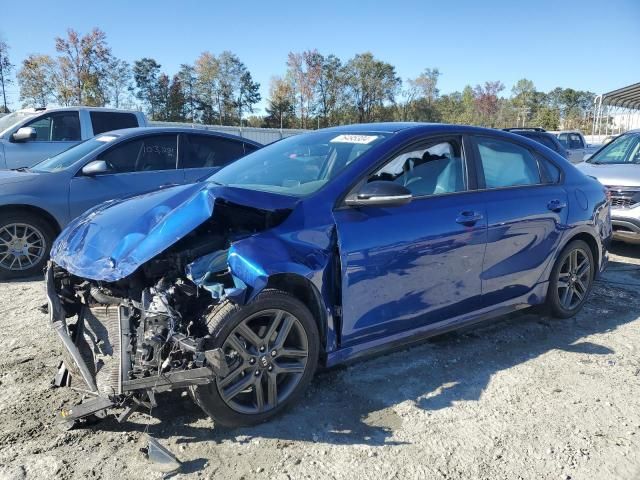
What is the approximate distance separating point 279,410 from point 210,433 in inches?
16.0

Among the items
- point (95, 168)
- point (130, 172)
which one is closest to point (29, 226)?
point (95, 168)

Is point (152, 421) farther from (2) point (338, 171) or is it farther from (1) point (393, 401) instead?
(2) point (338, 171)

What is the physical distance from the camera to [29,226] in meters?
5.84

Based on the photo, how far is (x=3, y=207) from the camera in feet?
18.7

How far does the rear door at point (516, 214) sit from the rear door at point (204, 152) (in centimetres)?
373

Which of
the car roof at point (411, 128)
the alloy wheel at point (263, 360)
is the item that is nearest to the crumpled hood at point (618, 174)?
the car roof at point (411, 128)

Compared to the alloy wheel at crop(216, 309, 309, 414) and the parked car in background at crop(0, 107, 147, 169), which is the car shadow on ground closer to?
the alloy wheel at crop(216, 309, 309, 414)

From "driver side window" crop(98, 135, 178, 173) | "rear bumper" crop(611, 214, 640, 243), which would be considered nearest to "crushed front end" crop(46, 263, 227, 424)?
"driver side window" crop(98, 135, 178, 173)

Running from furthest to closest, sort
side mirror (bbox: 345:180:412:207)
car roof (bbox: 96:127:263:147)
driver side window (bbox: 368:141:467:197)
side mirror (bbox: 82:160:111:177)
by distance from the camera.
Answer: car roof (bbox: 96:127:263:147), side mirror (bbox: 82:160:111:177), driver side window (bbox: 368:141:467:197), side mirror (bbox: 345:180:412:207)

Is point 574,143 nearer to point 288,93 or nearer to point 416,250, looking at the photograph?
point 416,250

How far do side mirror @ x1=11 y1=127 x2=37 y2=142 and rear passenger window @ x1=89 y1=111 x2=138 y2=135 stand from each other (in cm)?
137

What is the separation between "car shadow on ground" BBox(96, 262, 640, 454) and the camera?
9.45 feet

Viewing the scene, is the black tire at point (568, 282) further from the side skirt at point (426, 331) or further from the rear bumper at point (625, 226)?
the rear bumper at point (625, 226)

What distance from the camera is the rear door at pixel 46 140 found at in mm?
8703
